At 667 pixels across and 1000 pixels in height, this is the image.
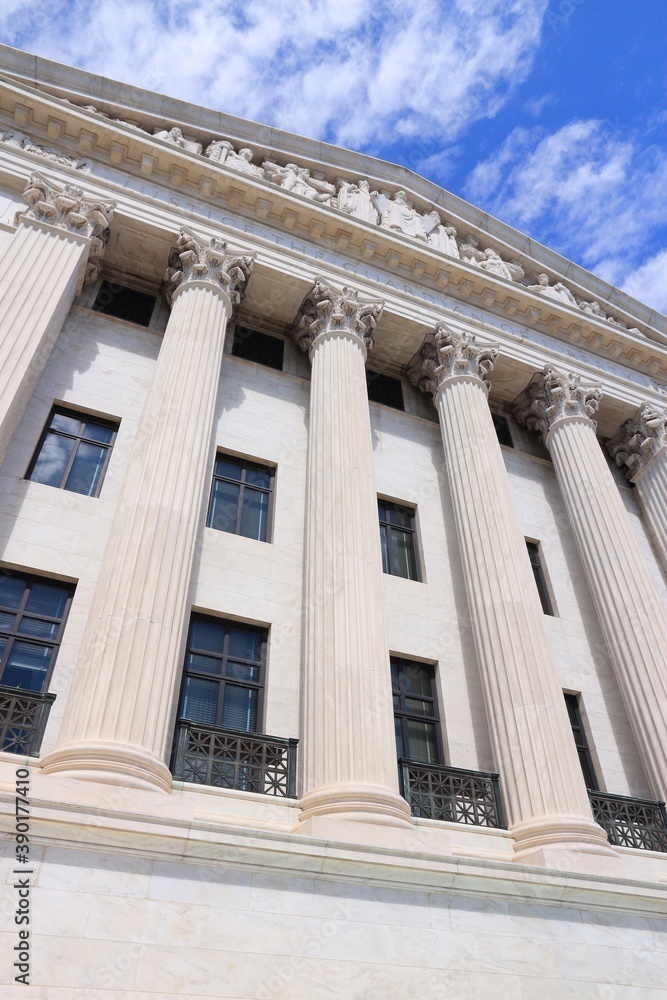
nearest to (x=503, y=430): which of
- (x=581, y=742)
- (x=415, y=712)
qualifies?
(x=581, y=742)

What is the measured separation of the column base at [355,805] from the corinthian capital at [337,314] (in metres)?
12.7

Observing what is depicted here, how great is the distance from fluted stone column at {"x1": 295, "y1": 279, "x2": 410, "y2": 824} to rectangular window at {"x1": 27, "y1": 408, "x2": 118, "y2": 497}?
4.82 meters

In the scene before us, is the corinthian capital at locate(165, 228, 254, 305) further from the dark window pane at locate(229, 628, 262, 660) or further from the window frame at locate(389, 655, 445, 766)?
the window frame at locate(389, 655, 445, 766)

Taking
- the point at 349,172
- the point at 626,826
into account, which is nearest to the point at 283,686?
the point at 626,826

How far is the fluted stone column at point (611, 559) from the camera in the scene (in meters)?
16.0

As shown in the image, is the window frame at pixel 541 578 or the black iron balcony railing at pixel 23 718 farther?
the window frame at pixel 541 578

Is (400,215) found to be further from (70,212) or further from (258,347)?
(70,212)

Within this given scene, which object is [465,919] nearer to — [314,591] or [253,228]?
[314,591]

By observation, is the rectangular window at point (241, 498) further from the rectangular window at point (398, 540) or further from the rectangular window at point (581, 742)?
the rectangular window at point (581, 742)

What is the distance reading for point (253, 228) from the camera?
2120 cm

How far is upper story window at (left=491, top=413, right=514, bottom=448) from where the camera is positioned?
23672mm

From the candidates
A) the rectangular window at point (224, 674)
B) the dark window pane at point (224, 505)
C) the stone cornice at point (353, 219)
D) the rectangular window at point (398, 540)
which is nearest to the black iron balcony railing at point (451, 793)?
the rectangular window at point (224, 674)

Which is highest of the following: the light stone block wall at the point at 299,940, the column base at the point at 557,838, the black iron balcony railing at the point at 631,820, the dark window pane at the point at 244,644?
the dark window pane at the point at 244,644

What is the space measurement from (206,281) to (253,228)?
11.9ft
